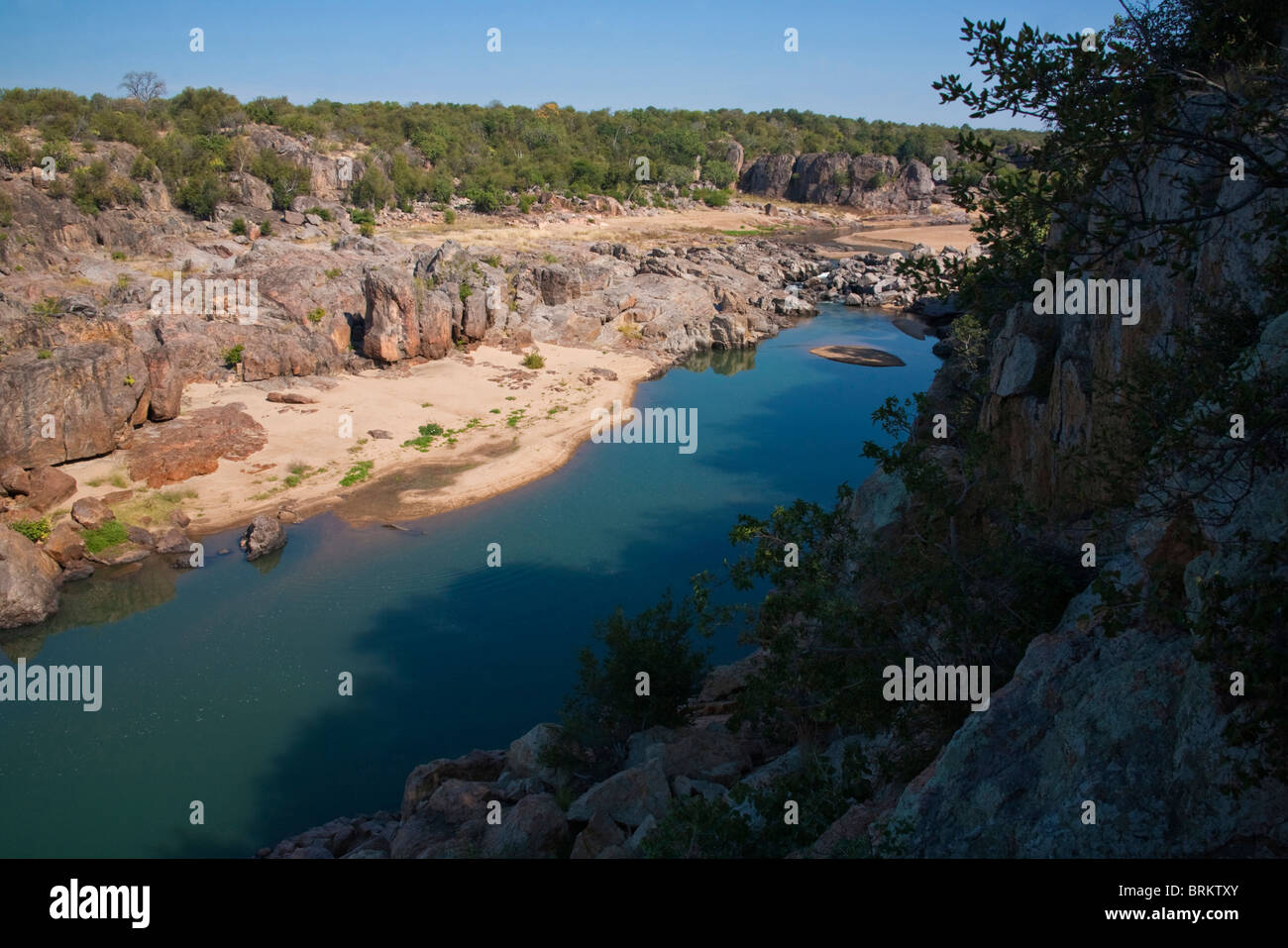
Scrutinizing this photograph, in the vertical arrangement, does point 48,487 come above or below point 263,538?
above

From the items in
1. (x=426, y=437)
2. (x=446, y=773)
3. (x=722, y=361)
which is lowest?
(x=446, y=773)

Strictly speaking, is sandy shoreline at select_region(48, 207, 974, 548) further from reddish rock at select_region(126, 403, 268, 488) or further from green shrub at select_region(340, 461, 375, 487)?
reddish rock at select_region(126, 403, 268, 488)

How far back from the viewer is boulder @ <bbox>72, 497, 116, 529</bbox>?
22391mm

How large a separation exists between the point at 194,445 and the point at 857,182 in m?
94.3

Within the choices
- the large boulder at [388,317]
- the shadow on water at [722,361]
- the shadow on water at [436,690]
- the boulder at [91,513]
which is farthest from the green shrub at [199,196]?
the shadow on water at [436,690]

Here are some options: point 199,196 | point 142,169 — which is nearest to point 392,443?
point 199,196

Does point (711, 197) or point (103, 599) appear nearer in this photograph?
point (103, 599)

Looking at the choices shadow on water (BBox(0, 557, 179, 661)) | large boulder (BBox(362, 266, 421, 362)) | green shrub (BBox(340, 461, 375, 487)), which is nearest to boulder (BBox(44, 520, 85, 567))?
shadow on water (BBox(0, 557, 179, 661))

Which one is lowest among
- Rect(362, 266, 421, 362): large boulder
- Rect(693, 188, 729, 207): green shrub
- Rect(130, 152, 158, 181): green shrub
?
Rect(362, 266, 421, 362): large boulder

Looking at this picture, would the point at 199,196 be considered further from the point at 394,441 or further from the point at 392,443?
the point at 392,443

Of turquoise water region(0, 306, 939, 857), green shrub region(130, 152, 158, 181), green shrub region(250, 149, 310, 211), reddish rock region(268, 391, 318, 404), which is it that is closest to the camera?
turquoise water region(0, 306, 939, 857)

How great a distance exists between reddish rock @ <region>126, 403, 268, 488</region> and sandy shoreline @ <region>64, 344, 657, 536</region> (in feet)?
1.03

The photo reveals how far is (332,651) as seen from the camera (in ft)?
62.4
